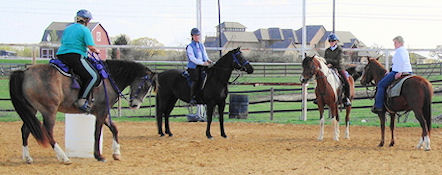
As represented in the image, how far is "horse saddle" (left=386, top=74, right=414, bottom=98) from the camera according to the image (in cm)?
969

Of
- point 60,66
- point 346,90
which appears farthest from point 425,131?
point 60,66

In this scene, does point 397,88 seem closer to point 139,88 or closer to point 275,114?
point 139,88

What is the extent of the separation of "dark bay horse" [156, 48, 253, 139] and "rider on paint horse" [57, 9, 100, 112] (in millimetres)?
3513

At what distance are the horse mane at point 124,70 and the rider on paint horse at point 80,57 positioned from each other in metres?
0.68

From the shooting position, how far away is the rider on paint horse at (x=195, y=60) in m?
11.3

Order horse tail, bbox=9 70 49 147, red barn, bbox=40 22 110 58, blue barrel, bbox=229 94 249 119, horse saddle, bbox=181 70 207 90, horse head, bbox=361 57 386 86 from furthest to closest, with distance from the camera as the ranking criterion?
1. red barn, bbox=40 22 110 58
2. blue barrel, bbox=229 94 249 119
3. horse saddle, bbox=181 70 207 90
4. horse head, bbox=361 57 386 86
5. horse tail, bbox=9 70 49 147

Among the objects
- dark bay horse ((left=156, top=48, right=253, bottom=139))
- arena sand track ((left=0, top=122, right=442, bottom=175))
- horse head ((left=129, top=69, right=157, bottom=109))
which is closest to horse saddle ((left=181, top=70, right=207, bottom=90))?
dark bay horse ((left=156, top=48, right=253, bottom=139))

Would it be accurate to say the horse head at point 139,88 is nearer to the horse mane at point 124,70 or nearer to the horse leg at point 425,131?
the horse mane at point 124,70

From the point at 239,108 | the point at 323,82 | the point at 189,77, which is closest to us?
the point at 323,82

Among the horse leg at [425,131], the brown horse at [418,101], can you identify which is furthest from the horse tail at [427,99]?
the horse leg at [425,131]

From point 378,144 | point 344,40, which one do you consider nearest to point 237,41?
point 344,40

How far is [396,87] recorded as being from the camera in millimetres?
9742

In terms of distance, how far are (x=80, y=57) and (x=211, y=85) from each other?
4.04 metres

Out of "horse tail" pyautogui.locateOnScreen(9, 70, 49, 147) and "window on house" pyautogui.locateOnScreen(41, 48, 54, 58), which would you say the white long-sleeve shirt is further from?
"window on house" pyautogui.locateOnScreen(41, 48, 54, 58)
